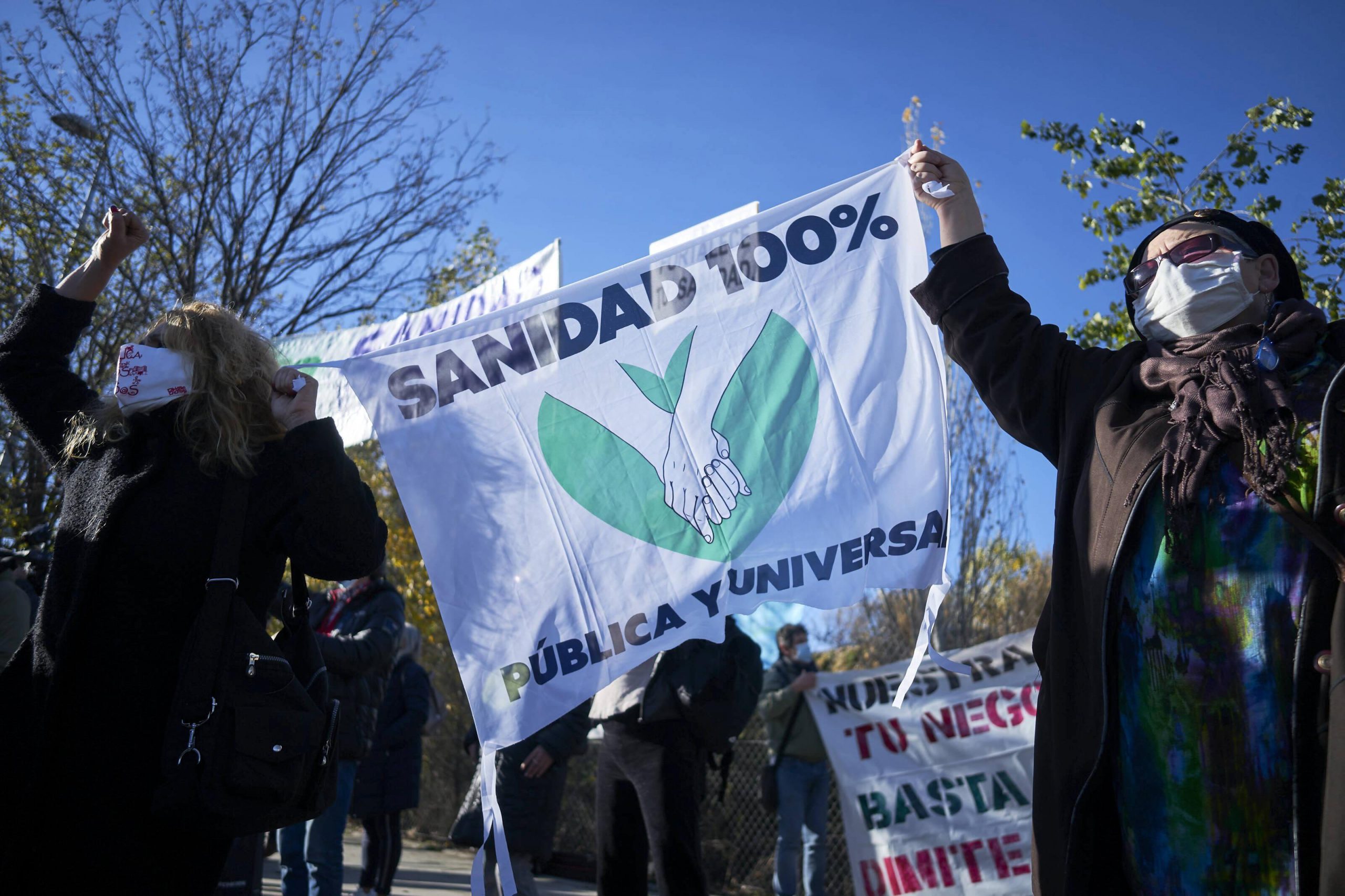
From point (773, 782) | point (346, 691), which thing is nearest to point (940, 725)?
point (773, 782)

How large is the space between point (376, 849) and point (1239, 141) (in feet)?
20.4

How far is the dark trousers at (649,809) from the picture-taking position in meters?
4.06

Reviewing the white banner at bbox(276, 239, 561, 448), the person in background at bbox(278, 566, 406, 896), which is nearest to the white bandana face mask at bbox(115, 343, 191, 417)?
the person in background at bbox(278, 566, 406, 896)

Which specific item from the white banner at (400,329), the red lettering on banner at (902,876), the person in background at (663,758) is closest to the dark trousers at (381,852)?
the white banner at (400,329)

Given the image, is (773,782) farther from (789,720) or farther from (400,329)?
(400,329)

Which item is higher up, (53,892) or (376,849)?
(53,892)

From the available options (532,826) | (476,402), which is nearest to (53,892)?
(476,402)

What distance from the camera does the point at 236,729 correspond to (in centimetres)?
221

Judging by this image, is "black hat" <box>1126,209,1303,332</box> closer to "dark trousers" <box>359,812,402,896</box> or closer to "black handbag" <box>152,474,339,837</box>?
"black handbag" <box>152,474,339,837</box>

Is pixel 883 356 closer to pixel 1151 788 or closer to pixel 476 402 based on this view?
pixel 476 402

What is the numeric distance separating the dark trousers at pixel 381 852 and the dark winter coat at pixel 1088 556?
5.17 m

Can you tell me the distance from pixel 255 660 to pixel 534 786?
289 cm

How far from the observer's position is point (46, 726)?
2230 mm

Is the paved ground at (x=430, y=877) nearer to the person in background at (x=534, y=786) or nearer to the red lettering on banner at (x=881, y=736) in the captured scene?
the red lettering on banner at (x=881, y=736)
